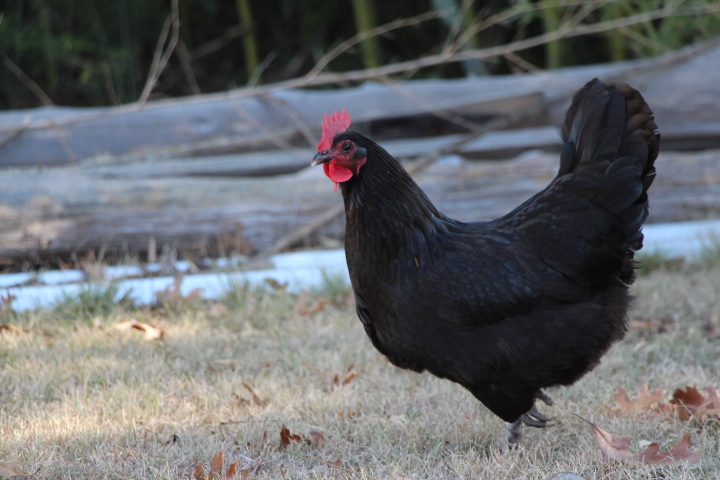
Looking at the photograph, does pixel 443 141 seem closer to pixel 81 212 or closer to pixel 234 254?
pixel 234 254

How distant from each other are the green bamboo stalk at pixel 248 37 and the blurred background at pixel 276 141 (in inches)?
49.3

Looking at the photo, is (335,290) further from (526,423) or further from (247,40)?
(247,40)

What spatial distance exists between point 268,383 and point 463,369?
1.20 metres

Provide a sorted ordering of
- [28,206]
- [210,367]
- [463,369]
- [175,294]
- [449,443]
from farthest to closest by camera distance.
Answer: [28,206] < [175,294] < [210,367] < [449,443] < [463,369]

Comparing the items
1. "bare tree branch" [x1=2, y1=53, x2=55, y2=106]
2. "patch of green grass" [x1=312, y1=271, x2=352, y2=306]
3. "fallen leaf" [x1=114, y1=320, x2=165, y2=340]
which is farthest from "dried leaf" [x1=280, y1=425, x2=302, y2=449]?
"bare tree branch" [x1=2, y1=53, x2=55, y2=106]

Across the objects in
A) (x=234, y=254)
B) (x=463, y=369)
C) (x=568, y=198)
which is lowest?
(x=234, y=254)

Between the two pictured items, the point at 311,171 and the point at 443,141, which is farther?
the point at 443,141

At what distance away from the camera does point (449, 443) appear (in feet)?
10.8

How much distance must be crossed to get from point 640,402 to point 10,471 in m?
2.29

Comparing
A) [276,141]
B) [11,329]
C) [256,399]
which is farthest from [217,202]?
[256,399]

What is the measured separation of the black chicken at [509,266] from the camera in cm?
305

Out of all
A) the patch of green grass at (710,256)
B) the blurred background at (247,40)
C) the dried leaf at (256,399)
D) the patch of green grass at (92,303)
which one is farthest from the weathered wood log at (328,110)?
the dried leaf at (256,399)

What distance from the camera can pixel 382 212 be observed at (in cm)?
313

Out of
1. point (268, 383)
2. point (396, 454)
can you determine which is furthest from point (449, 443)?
point (268, 383)
